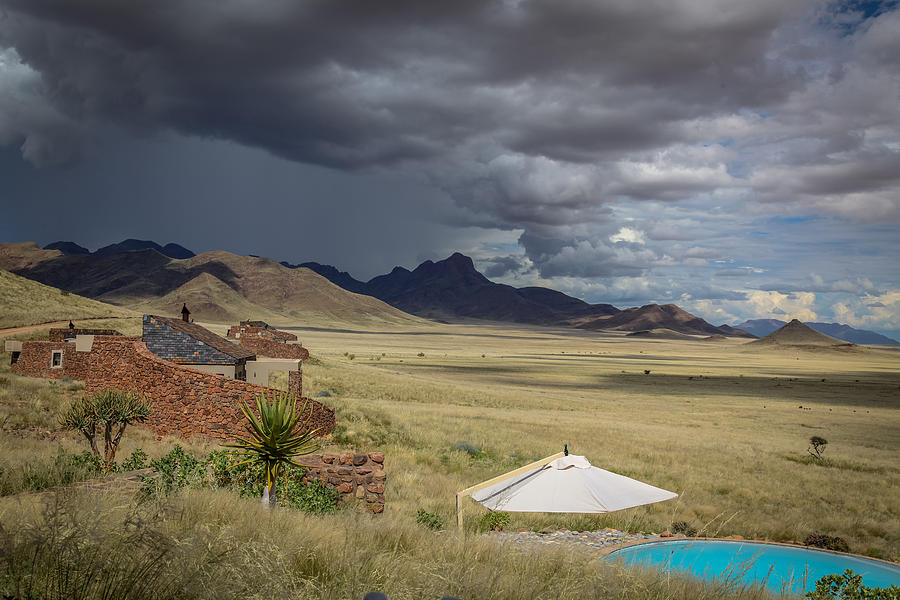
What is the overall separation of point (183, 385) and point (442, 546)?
50.6 feet

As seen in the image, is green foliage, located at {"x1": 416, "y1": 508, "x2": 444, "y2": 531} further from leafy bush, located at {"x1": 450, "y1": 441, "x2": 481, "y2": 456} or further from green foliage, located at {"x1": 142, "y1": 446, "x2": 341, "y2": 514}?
leafy bush, located at {"x1": 450, "y1": 441, "x2": 481, "y2": 456}

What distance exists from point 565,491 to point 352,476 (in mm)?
4725

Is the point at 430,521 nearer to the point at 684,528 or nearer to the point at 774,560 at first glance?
the point at 684,528

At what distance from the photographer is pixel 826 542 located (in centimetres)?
1379

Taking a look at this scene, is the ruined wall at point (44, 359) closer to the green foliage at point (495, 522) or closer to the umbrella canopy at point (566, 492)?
the green foliage at point (495, 522)

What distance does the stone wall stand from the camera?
1247 cm

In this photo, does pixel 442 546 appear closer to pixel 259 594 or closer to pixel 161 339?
pixel 259 594

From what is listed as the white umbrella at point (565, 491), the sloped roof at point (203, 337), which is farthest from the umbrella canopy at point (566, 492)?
the sloped roof at point (203, 337)

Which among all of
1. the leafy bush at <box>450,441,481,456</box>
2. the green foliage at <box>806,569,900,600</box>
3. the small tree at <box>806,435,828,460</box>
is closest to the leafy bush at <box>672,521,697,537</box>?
the green foliage at <box>806,569,900,600</box>

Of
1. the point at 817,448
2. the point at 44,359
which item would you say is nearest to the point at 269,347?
the point at 44,359

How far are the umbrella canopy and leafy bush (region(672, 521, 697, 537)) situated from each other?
298 centimetres

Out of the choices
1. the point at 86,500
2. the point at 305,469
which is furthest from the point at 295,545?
the point at 305,469

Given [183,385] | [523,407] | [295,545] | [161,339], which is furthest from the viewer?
[523,407]

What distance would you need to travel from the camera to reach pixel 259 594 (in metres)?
4.74
